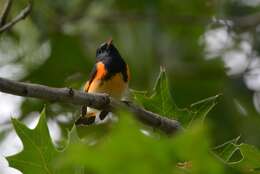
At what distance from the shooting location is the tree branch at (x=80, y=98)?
230 cm

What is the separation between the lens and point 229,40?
7.19 m

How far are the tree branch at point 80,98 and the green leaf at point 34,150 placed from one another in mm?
202

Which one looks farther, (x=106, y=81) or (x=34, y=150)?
(x=106, y=81)

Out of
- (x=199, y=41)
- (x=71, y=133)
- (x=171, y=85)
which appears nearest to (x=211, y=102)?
(x=71, y=133)

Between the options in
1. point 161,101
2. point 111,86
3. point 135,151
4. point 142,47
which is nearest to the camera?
point 135,151

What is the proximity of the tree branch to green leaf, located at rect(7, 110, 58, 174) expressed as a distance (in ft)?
0.66

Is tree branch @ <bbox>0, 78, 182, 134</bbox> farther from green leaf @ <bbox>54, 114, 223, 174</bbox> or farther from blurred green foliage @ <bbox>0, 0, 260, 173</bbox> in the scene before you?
blurred green foliage @ <bbox>0, 0, 260, 173</bbox>

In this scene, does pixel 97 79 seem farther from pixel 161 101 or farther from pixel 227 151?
pixel 227 151

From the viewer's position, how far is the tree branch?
230cm

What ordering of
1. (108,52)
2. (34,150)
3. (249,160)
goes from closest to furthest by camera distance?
(249,160), (34,150), (108,52)

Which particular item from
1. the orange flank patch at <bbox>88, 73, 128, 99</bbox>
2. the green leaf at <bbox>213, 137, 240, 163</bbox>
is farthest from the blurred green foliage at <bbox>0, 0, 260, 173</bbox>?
the green leaf at <bbox>213, 137, 240, 163</bbox>

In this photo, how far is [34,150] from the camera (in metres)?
2.76

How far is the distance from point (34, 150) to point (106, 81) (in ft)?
5.50

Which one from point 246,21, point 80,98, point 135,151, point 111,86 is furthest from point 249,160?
point 246,21
